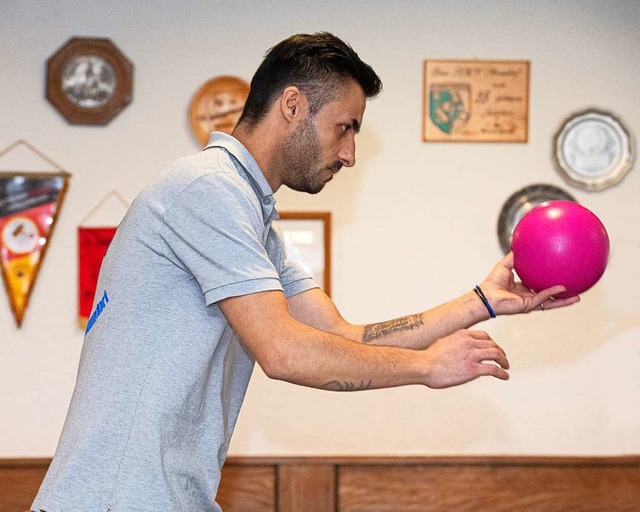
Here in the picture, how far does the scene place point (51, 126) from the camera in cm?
373

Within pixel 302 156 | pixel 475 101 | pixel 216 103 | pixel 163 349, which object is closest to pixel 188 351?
pixel 163 349

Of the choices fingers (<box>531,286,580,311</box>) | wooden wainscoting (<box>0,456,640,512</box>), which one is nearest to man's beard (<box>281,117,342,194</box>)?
fingers (<box>531,286,580,311</box>)

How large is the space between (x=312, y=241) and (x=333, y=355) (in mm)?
1905

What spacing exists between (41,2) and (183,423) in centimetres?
240

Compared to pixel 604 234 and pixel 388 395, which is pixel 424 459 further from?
pixel 604 234

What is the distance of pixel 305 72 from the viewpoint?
7.04 ft

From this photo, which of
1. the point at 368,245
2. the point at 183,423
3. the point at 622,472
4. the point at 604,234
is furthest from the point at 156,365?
the point at 622,472

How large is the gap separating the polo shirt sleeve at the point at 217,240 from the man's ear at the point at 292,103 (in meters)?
0.32

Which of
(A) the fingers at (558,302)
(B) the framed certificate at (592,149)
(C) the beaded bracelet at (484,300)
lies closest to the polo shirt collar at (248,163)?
(C) the beaded bracelet at (484,300)

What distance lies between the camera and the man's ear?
2137 mm

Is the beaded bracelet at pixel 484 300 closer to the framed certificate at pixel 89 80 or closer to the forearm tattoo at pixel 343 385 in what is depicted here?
the forearm tattoo at pixel 343 385

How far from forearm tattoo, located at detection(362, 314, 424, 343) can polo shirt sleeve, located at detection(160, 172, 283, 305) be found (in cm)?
71

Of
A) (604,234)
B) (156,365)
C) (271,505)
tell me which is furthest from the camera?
(271,505)

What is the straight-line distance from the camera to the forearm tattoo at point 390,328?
2504mm
